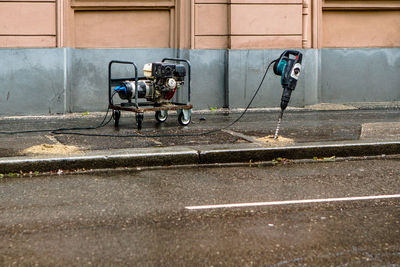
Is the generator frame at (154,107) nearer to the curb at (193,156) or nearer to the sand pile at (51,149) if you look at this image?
the sand pile at (51,149)

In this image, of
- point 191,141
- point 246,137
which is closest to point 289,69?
point 246,137

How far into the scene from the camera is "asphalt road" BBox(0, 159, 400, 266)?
485cm

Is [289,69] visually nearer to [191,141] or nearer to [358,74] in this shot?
[191,141]

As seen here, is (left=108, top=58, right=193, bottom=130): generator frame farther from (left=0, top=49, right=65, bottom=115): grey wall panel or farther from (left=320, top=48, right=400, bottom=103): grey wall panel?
(left=320, top=48, right=400, bottom=103): grey wall panel

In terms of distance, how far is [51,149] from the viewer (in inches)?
347

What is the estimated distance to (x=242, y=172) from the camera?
8.16 meters

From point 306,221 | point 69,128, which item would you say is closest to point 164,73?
point 69,128

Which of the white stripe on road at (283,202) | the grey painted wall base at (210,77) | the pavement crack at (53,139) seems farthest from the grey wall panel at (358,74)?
the white stripe on road at (283,202)

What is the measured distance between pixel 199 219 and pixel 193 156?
289 cm

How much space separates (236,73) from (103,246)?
32.3 ft

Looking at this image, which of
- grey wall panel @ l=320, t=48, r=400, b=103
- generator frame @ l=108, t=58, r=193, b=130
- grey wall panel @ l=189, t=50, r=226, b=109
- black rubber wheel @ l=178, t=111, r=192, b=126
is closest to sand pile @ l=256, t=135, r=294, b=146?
generator frame @ l=108, t=58, r=193, b=130

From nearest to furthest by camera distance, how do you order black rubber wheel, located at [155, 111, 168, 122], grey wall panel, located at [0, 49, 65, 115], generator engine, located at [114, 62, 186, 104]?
generator engine, located at [114, 62, 186, 104], black rubber wheel, located at [155, 111, 168, 122], grey wall panel, located at [0, 49, 65, 115]

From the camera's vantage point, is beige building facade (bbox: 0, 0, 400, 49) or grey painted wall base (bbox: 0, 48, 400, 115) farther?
beige building facade (bbox: 0, 0, 400, 49)

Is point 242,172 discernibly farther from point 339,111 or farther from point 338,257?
point 339,111
